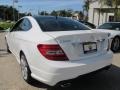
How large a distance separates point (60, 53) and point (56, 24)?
134 cm

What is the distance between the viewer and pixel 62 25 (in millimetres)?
5574

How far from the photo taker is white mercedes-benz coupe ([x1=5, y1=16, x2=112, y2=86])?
439 centimetres

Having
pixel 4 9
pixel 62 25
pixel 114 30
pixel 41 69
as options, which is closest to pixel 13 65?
pixel 62 25

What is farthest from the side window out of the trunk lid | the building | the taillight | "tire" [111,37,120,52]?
the building

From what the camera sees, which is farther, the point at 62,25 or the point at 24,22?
the point at 24,22

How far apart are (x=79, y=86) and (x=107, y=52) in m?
0.96

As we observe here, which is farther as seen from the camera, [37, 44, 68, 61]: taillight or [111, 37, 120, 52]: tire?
[111, 37, 120, 52]: tire

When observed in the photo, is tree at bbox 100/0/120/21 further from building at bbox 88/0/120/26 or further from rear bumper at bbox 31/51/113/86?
rear bumper at bbox 31/51/113/86

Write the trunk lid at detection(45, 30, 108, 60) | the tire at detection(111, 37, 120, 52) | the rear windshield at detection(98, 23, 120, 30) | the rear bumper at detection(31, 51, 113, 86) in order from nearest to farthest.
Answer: the rear bumper at detection(31, 51, 113, 86) < the trunk lid at detection(45, 30, 108, 60) < the tire at detection(111, 37, 120, 52) < the rear windshield at detection(98, 23, 120, 30)

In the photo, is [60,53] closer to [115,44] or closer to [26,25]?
[26,25]

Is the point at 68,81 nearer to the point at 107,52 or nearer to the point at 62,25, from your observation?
the point at 107,52

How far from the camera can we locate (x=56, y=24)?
5.61 meters

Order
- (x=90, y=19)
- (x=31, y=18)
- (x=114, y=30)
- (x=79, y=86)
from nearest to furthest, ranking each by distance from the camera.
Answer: (x=79, y=86), (x=31, y=18), (x=114, y=30), (x=90, y=19)

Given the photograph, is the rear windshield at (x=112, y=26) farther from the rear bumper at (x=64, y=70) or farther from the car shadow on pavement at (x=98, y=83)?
the rear bumper at (x=64, y=70)
